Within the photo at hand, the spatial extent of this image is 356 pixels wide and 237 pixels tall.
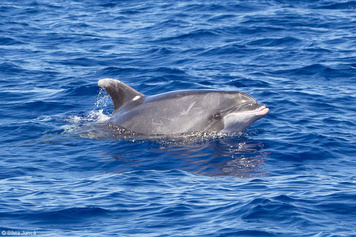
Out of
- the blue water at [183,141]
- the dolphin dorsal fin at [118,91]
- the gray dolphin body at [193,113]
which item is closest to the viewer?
the blue water at [183,141]

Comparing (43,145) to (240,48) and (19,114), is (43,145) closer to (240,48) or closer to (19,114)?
(19,114)

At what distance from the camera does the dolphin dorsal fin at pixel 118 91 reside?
19.3 metres

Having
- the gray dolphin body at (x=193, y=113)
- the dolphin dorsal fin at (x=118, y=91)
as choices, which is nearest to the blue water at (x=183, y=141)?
the gray dolphin body at (x=193, y=113)

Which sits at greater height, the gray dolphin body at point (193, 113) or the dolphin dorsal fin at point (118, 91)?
the dolphin dorsal fin at point (118, 91)

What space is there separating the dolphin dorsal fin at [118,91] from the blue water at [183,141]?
116 cm

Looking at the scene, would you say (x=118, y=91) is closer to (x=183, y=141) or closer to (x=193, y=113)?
(x=193, y=113)

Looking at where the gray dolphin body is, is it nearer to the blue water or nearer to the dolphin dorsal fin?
the dolphin dorsal fin

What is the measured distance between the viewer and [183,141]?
18625 millimetres

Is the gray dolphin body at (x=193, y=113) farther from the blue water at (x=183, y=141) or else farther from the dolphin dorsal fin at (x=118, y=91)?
the blue water at (x=183, y=141)

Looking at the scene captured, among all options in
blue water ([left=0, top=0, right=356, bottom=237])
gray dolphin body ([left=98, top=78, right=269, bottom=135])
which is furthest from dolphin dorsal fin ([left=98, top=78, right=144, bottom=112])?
blue water ([left=0, top=0, right=356, bottom=237])

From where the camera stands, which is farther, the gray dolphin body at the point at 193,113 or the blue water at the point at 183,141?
the gray dolphin body at the point at 193,113

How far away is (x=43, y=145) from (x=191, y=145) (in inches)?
166

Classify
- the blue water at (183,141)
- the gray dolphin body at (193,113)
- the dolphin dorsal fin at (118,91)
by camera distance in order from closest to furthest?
the blue water at (183,141) < the gray dolphin body at (193,113) < the dolphin dorsal fin at (118,91)

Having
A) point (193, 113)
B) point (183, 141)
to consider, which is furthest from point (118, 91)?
point (183, 141)
